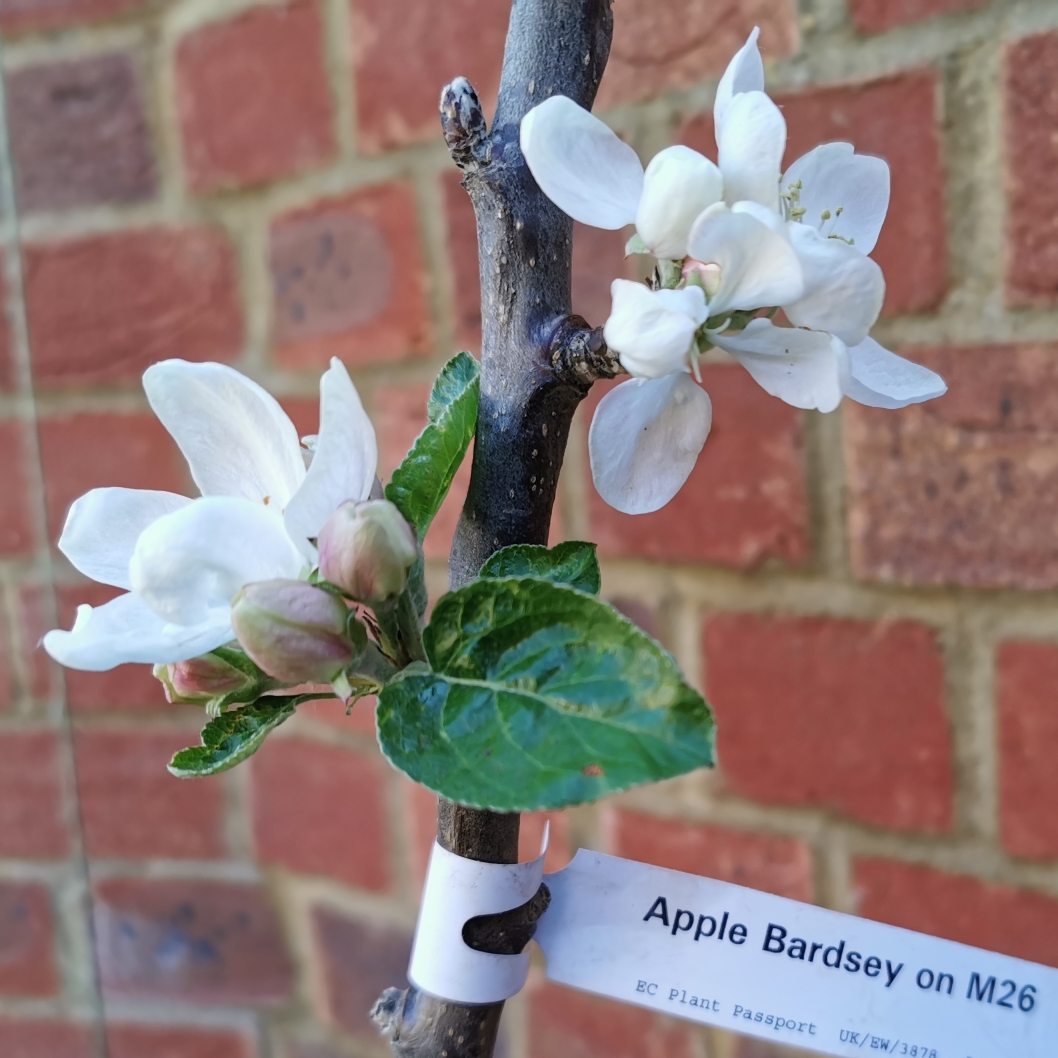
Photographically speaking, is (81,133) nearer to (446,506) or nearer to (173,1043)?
(446,506)

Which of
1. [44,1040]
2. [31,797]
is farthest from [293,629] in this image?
[44,1040]

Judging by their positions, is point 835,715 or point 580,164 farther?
point 835,715

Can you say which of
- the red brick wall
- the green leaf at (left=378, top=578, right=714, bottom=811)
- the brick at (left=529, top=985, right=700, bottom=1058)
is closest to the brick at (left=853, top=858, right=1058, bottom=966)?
the red brick wall

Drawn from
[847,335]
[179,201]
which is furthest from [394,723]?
[179,201]

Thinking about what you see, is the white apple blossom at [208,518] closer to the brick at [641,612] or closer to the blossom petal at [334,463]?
the blossom petal at [334,463]

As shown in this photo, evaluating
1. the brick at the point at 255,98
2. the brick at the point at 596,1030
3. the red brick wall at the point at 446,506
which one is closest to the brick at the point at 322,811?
→ the red brick wall at the point at 446,506

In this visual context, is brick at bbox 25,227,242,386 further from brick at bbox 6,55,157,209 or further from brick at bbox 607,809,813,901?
brick at bbox 607,809,813,901

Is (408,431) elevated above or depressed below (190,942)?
above
